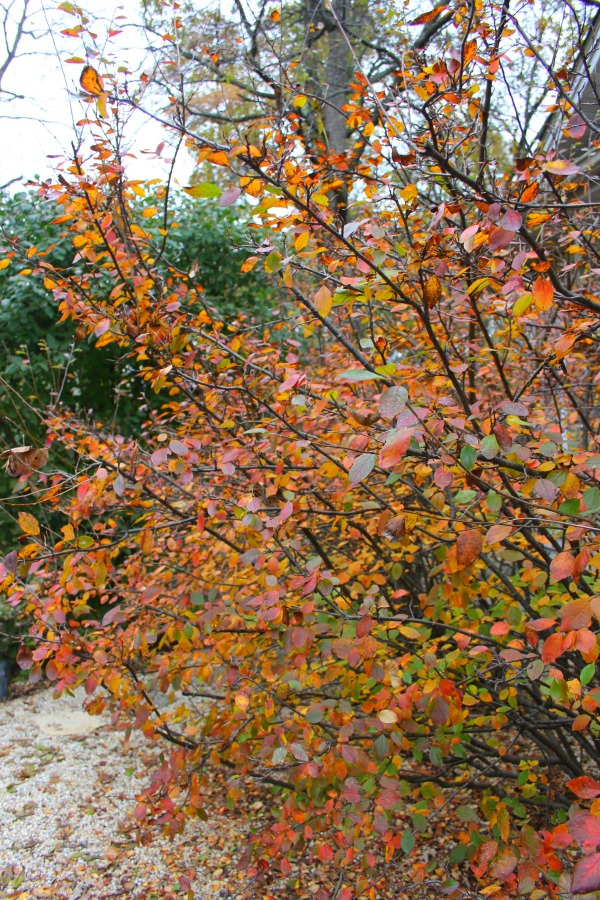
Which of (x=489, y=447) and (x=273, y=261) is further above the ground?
(x=273, y=261)

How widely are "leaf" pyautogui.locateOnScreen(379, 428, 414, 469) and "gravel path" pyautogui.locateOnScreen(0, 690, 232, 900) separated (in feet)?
6.33

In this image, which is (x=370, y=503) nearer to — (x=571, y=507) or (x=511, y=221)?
(x=571, y=507)

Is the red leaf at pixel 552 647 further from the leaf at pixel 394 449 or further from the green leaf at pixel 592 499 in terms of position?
the leaf at pixel 394 449

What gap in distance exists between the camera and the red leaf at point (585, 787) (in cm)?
114

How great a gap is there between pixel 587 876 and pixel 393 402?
0.73 metres

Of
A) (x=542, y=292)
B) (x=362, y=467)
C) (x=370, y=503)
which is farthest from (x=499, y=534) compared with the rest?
(x=370, y=503)

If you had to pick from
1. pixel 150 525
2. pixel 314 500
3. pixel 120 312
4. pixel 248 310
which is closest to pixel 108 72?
pixel 120 312

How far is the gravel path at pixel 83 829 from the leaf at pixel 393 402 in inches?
77.7

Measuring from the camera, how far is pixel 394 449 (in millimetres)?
1055

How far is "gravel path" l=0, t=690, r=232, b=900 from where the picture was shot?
280 cm

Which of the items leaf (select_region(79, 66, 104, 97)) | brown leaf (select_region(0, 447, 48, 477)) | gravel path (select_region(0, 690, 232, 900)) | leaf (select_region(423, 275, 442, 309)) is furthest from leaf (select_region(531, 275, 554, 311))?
gravel path (select_region(0, 690, 232, 900))

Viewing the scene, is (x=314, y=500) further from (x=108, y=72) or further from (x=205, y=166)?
(x=205, y=166)

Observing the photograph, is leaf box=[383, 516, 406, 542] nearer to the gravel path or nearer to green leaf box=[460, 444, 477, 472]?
green leaf box=[460, 444, 477, 472]

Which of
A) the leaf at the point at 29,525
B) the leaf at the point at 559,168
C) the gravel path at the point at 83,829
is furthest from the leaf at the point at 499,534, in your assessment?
the gravel path at the point at 83,829
